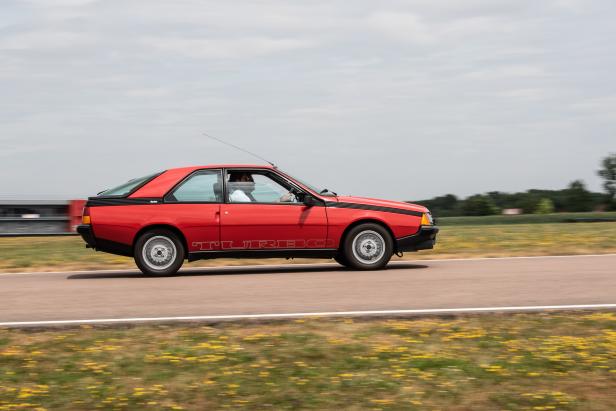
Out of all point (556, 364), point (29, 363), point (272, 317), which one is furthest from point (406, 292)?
point (29, 363)

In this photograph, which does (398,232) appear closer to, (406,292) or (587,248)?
(406,292)

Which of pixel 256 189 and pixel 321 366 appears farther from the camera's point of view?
pixel 256 189

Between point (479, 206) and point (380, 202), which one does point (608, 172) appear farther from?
point (380, 202)

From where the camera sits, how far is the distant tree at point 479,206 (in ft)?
236

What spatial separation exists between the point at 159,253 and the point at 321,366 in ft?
21.8

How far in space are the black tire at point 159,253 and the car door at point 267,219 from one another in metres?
0.65

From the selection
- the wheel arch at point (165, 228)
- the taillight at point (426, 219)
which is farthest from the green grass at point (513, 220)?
the wheel arch at point (165, 228)

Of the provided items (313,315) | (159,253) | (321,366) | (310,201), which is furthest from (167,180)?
(321,366)

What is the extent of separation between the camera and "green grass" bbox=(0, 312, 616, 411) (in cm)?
527

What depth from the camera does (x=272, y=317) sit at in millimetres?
7812

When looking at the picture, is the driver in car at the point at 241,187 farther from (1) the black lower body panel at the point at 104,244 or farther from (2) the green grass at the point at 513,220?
(2) the green grass at the point at 513,220

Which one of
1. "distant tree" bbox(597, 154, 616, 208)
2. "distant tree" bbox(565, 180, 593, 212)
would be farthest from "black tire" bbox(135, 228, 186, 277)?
"distant tree" bbox(597, 154, 616, 208)

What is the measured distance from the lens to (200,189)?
1249 centimetres

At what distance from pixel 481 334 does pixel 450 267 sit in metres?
5.74
